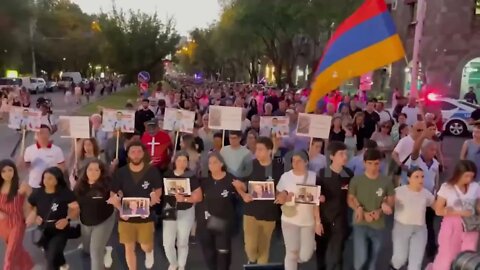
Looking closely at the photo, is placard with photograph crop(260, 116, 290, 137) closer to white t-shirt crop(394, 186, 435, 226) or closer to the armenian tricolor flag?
the armenian tricolor flag

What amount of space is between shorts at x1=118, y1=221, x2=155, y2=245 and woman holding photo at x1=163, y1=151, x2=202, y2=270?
26cm

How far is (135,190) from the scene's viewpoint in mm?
6484

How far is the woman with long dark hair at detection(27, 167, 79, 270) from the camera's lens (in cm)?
625

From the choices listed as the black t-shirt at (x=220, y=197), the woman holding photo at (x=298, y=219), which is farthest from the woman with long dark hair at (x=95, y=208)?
the woman holding photo at (x=298, y=219)

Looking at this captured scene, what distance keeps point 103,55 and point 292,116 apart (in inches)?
1203

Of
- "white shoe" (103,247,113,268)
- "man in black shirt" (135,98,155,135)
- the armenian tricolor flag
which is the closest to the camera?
"white shoe" (103,247,113,268)

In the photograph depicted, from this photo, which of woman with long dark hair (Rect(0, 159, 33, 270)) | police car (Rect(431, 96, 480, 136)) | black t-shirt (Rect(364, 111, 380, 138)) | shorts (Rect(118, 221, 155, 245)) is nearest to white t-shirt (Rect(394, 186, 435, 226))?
shorts (Rect(118, 221, 155, 245))

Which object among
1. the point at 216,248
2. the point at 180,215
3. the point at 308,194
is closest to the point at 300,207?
the point at 308,194

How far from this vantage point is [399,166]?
8.26 m

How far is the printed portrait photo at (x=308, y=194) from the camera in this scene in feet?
20.8

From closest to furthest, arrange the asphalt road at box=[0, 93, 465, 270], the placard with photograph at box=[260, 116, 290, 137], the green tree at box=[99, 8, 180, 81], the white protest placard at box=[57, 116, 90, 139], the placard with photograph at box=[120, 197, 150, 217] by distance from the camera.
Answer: the placard with photograph at box=[120, 197, 150, 217] → the asphalt road at box=[0, 93, 465, 270] → the white protest placard at box=[57, 116, 90, 139] → the placard with photograph at box=[260, 116, 290, 137] → the green tree at box=[99, 8, 180, 81]

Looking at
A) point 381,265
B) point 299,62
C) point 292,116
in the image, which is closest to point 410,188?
point 381,265

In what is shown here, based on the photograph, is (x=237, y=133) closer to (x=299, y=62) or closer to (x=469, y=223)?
(x=469, y=223)

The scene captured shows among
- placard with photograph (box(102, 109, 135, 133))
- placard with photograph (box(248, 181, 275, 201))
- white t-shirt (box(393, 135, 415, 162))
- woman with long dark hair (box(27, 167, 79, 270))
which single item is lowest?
woman with long dark hair (box(27, 167, 79, 270))
